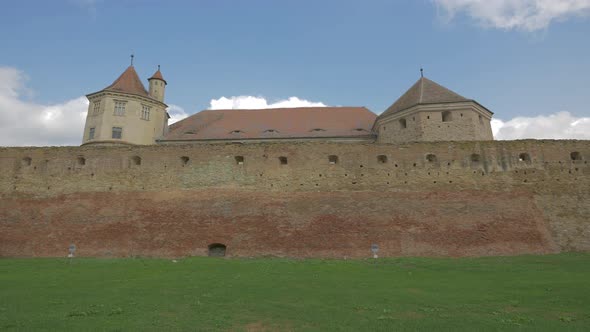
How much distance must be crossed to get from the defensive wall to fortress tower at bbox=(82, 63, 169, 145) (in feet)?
25.7

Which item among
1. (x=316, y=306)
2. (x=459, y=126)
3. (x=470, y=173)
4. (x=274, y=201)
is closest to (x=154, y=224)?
(x=274, y=201)

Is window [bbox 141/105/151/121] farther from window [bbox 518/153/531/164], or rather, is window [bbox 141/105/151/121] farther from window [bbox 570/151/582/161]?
window [bbox 570/151/582/161]

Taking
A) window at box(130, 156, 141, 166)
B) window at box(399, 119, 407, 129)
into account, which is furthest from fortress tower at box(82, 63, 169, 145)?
window at box(399, 119, 407, 129)

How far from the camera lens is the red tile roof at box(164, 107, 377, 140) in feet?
86.8

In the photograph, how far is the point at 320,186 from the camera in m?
17.8

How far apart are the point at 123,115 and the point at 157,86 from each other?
4.04 metres

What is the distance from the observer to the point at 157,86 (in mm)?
30250

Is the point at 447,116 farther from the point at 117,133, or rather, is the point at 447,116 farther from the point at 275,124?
the point at 117,133

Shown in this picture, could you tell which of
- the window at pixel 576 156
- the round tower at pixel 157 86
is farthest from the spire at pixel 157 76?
the window at pixel 576 156

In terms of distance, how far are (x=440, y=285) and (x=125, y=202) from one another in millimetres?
13930

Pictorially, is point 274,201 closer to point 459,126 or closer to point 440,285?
point 440,285

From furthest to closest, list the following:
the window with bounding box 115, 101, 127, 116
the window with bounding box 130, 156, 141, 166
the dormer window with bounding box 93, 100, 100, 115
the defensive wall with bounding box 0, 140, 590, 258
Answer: the dormer window with bounding box 93, 100, 100, 115, the window with bounding box 115, 101, 127, 116, the window with bounding box 130, 156, 141, 166, the defensive wall with bounding box 0, 140, 590, 258

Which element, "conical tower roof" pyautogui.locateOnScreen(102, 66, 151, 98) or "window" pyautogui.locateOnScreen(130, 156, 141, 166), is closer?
"window" pyautogui.locateOnScreen(130, 156, 141, 166)

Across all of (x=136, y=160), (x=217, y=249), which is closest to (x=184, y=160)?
(x=136, y=160)
